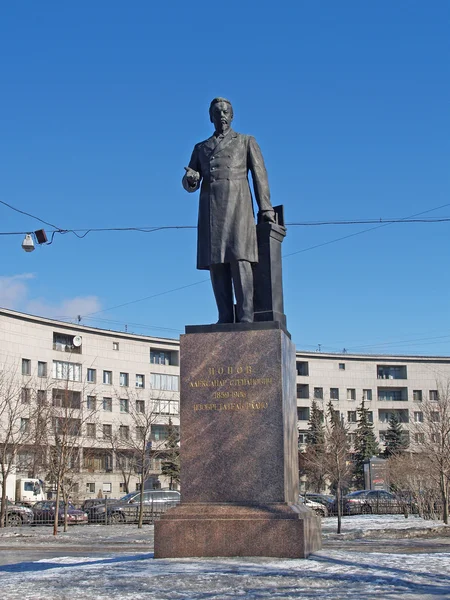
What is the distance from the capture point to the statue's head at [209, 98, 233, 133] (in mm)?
11227

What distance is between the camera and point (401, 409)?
8244 cm

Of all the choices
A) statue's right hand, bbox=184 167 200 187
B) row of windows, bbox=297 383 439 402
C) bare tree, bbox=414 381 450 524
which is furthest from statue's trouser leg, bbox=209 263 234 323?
row of windows, bbox=297 383 439 402

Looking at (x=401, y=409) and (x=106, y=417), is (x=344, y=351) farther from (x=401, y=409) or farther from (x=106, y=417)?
(x=106, y=417)

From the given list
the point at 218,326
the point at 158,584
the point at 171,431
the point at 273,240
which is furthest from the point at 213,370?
the point at 171,431

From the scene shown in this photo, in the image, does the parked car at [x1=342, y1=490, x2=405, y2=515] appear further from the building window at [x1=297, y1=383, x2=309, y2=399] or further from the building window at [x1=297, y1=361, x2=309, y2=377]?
the building window at [x1=297, y1=361, x2=309, y2=377]

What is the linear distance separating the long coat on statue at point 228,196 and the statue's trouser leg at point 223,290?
0.17 metres

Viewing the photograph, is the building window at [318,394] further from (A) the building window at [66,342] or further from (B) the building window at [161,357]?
(A) the building window at [66,342]

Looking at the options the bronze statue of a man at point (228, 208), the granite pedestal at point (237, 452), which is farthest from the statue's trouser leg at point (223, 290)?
the granite pedestal at point (237, 452)

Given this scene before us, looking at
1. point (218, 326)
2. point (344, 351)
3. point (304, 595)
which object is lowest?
point (304, 595)

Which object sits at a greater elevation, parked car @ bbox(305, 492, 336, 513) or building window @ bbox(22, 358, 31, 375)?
building window @ bbox(22, 358, 31, 375)

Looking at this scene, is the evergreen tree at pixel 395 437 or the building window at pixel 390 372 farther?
the building window at pixel 390 372

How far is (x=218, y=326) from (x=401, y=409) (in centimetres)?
7526

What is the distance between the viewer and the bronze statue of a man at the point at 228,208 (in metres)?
10.7

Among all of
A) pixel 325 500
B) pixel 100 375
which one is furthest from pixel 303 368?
pixel 325 500
